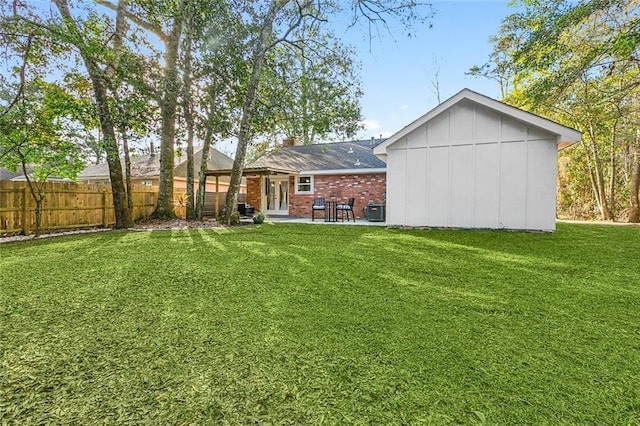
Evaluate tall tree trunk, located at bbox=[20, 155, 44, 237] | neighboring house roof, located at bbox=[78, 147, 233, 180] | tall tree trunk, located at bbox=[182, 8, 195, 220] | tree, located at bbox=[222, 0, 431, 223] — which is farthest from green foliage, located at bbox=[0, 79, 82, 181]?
neighboring house roof, located at bbox=[78, 147, 233, 180]

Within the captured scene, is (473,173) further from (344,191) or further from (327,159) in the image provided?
(327,159)

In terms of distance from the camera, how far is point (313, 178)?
16.3m

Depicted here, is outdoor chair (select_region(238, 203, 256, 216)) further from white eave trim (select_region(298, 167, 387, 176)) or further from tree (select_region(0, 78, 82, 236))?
tree (select_region(0, 78, 82, 236))

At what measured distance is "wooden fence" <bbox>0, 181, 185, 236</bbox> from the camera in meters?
8.52

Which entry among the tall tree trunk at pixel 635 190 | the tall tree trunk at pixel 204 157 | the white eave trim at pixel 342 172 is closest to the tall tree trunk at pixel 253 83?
the tall tree trunk at pixel 204 157

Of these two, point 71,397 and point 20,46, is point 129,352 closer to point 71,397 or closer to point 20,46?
point 71,397

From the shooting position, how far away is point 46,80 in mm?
9766

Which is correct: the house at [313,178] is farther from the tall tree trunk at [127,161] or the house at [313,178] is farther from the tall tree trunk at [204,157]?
the tall tree trunk at [127,161]

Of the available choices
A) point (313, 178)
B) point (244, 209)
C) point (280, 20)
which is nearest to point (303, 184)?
point (313, 178)

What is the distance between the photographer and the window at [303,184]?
16.6 meters

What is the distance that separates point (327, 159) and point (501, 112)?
31.0ft

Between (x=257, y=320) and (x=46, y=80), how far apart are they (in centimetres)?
1171

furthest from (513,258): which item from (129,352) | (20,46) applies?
(20,46)

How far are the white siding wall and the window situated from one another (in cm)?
685
